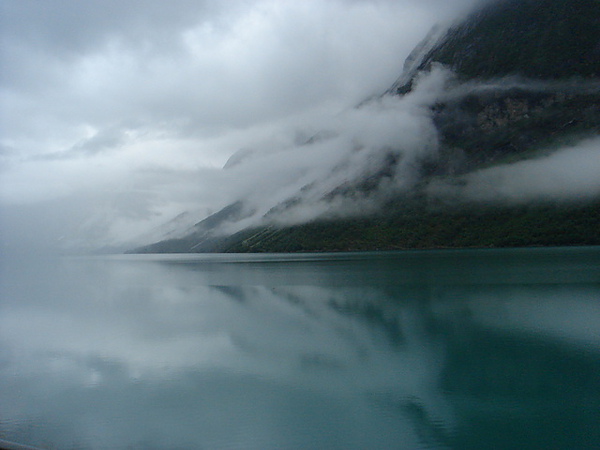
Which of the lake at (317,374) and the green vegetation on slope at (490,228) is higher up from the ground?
the green vegetation on slope at (490,228)

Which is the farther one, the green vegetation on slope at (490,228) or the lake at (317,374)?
the green vegetation on slope at (490,228)

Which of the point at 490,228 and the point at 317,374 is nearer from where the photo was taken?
the point at 317,374

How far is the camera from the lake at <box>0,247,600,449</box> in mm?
19875

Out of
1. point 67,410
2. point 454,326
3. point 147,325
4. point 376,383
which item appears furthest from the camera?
point 147,325

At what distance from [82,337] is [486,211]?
6837 inches

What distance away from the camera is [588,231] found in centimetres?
15438

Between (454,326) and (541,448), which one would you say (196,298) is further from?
(541,448)

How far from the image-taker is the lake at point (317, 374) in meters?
19.9

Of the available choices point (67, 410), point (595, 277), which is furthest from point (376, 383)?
point (595, 277)

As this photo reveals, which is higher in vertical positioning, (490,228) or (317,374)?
(490,228)

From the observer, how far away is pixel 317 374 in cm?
2850

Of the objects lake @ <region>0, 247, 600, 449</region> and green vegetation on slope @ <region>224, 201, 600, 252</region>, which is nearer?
lake @ <region>0, 247, 600, 449</region>

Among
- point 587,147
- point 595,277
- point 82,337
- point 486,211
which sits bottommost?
point 82,337

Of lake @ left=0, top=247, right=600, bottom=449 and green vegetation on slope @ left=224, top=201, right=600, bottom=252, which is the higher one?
green vegetation on slope @ left=224, top=201, right=600, bottom=252
